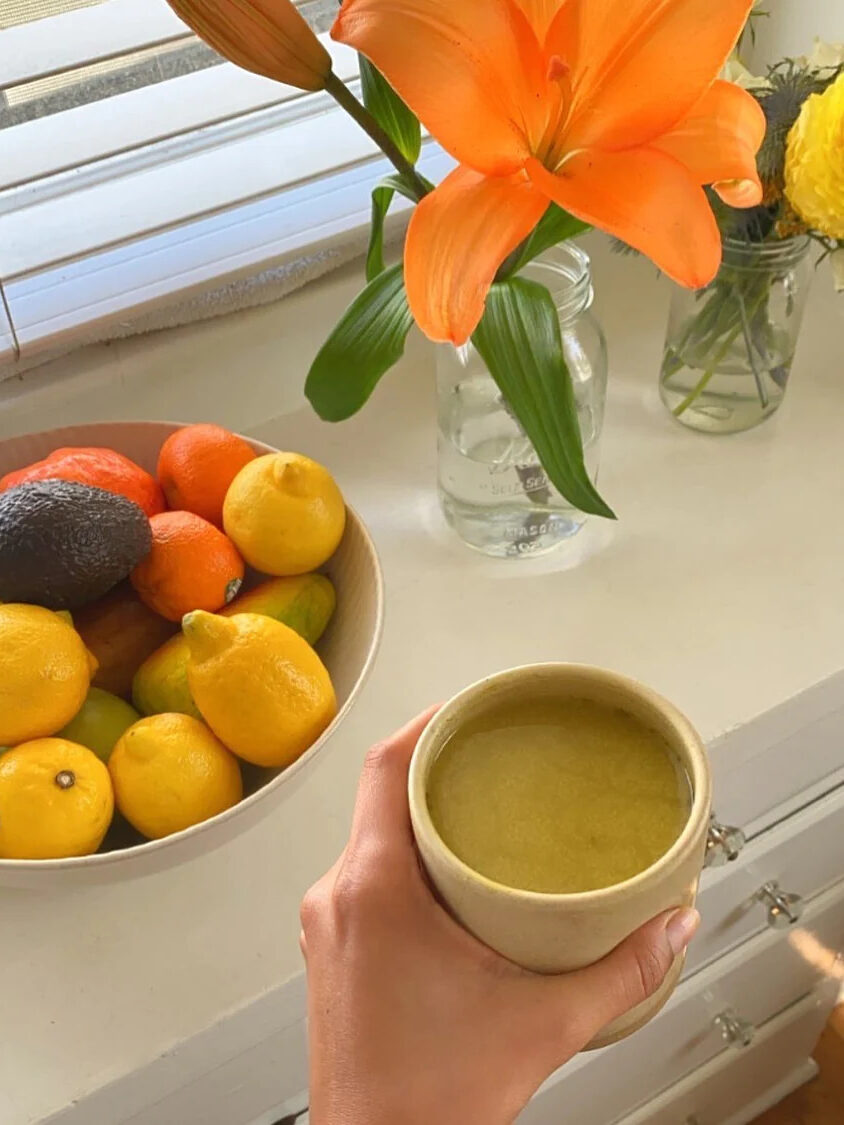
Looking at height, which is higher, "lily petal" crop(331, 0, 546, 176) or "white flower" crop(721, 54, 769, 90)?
"lily petal" crop(331, 0, 546, 176)

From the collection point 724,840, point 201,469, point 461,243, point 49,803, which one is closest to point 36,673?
point 49,803

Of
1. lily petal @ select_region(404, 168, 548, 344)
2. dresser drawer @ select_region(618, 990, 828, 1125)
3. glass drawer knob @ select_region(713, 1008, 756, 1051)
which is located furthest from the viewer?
dresser drawer @ select_region(618, 990, 828, 1125)

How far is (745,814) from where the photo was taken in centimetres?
83

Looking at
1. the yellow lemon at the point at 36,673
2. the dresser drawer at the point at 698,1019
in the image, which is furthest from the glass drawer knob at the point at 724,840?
the yellow lemon at the point at 36,673

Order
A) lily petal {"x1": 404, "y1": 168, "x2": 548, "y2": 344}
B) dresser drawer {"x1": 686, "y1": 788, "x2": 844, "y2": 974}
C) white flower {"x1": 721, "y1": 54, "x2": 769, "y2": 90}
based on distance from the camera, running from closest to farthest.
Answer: lily petal {"x1": 404, "y1": 168, "x2": 548, "y2": 344} → white flower {"x1": 721, "y1": 54, "x2": 769, "y2": 90} → dresser drawer {"x1": 686, "y1": 788, "x2": 844, "y2": 974}

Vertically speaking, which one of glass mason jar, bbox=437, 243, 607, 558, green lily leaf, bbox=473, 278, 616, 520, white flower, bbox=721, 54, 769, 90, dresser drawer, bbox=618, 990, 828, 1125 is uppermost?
white flower, bbox=721, 54, 769, 90

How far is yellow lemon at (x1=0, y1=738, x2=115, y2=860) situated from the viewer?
575mm

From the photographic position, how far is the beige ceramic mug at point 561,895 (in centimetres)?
43

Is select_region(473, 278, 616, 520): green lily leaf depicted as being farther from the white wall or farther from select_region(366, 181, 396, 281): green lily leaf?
the white wall

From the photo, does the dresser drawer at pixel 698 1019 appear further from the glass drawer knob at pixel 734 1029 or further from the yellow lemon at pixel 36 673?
the yellow lemon at pixel 36 673

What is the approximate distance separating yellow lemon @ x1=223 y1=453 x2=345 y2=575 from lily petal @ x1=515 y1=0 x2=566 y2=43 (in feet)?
0.89

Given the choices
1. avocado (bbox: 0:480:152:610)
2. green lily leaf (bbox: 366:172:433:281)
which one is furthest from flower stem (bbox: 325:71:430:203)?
avocado (bbox: 0:480:152:610)

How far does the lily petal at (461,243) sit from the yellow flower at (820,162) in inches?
7.8

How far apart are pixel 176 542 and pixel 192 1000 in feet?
0.80
